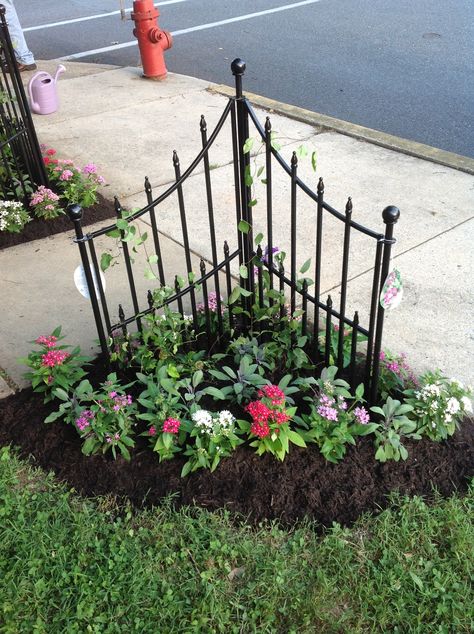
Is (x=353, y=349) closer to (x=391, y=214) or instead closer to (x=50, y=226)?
(x=391, y=214)

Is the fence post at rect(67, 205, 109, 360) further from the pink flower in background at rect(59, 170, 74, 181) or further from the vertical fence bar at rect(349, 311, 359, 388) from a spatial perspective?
the pink flower in background at rect(59, 170, 74, 181)

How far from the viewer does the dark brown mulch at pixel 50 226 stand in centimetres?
422

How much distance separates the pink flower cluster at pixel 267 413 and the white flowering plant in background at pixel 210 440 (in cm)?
9

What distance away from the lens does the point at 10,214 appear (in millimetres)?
4191

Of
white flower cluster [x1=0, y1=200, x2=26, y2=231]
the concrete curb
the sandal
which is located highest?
white flower cluster [x1=0, y1=200, x2=26, y2=231]

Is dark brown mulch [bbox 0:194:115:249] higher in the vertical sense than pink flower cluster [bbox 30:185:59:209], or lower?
lower

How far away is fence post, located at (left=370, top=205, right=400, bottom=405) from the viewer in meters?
2.16

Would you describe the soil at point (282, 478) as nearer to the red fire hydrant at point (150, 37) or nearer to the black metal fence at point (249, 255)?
the black metal fence at point (249, 255)

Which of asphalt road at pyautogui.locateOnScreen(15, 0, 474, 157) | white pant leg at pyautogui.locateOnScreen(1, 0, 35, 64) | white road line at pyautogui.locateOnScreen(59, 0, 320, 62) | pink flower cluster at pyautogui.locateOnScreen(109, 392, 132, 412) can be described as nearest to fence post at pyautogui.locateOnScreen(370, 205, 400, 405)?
pink flower cluster at pyautogui.locateOnScreen(109, 392, 132, 412)

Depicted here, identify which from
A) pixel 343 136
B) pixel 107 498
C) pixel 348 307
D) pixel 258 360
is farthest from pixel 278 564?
pixel 343 136

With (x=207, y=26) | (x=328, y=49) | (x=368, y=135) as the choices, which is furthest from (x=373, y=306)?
(x=207, y=26)

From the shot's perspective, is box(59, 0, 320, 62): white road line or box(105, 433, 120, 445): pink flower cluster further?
box(59, 0, 320, 62): white road line

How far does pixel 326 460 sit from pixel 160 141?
13.2 feet

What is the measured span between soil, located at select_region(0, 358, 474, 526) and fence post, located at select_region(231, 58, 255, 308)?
88 centimetres
